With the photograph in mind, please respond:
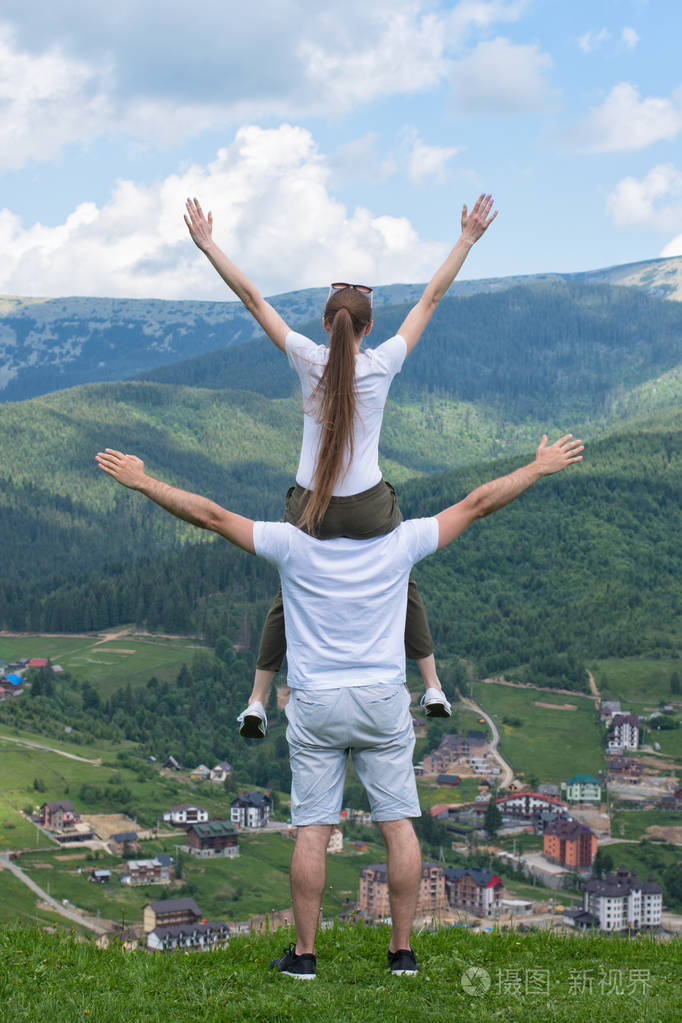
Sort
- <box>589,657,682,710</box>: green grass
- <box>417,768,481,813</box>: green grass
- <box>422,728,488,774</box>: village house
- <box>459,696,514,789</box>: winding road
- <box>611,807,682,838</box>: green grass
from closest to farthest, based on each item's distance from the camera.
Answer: <box>611,807,682,838</box>: green grass < <box>417,768,481,813</box>: green grass < <box>459,696,514,789</box>: winding road < <box>422,728,488,774</box>: village house < <box>589,657,682,710</box>: green grass

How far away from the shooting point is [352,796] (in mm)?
111062

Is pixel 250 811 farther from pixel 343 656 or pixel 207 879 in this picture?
pixel 343 656

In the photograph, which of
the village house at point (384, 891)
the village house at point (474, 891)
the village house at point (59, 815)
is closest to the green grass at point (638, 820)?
the village house at point (474, 891)

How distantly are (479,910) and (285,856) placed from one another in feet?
→ 102

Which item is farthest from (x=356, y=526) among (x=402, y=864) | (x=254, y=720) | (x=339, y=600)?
(x=402, y=864)

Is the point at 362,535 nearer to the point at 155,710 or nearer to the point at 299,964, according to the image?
the point at 299,964

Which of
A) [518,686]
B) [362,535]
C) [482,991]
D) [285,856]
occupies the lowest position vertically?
[285,856]

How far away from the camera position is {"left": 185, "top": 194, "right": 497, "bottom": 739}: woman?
6.60m

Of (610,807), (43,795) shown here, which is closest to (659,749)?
(610,807)

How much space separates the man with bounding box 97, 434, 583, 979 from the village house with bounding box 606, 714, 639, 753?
5025 inches

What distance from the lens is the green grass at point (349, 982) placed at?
6.30m

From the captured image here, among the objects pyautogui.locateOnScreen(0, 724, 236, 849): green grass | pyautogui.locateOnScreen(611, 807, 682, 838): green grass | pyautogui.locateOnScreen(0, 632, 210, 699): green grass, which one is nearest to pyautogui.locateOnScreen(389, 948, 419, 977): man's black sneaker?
pyautogui.locateOnScreen(0, 724, 236, 849): green grass
